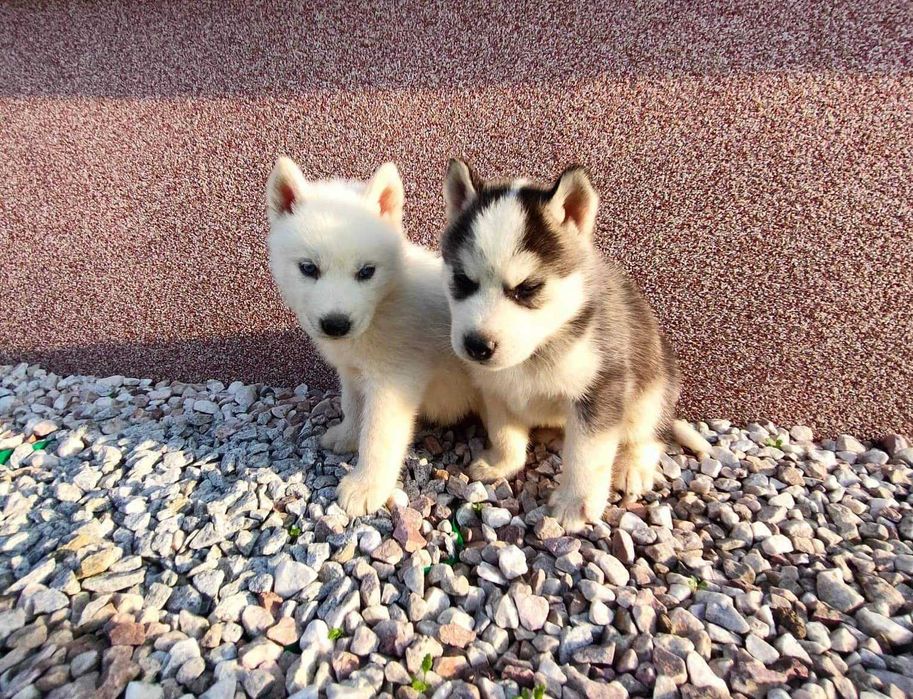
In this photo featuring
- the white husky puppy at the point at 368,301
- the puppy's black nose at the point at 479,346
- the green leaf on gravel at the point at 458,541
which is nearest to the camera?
the puppy's black nose at the point at 479,346

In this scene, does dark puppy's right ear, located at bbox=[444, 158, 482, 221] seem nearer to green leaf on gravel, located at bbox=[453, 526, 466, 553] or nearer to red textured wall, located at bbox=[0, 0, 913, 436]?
red textured wall, located at bbox=[0, 0, 913, 436]

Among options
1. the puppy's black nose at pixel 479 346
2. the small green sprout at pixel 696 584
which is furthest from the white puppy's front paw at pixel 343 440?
Result: the small green sprout at pixel 696 584

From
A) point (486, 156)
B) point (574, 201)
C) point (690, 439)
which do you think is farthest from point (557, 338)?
point (486, 156)

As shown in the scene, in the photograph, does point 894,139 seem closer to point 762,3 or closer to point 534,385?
point 762,3

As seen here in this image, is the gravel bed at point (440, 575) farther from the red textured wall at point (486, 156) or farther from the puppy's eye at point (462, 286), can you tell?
the puppy's eye at point (462, 286)

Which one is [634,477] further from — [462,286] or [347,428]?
[347,428]

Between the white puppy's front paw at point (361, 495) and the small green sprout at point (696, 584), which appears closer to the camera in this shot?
the small green sprout at point (696, 584)
